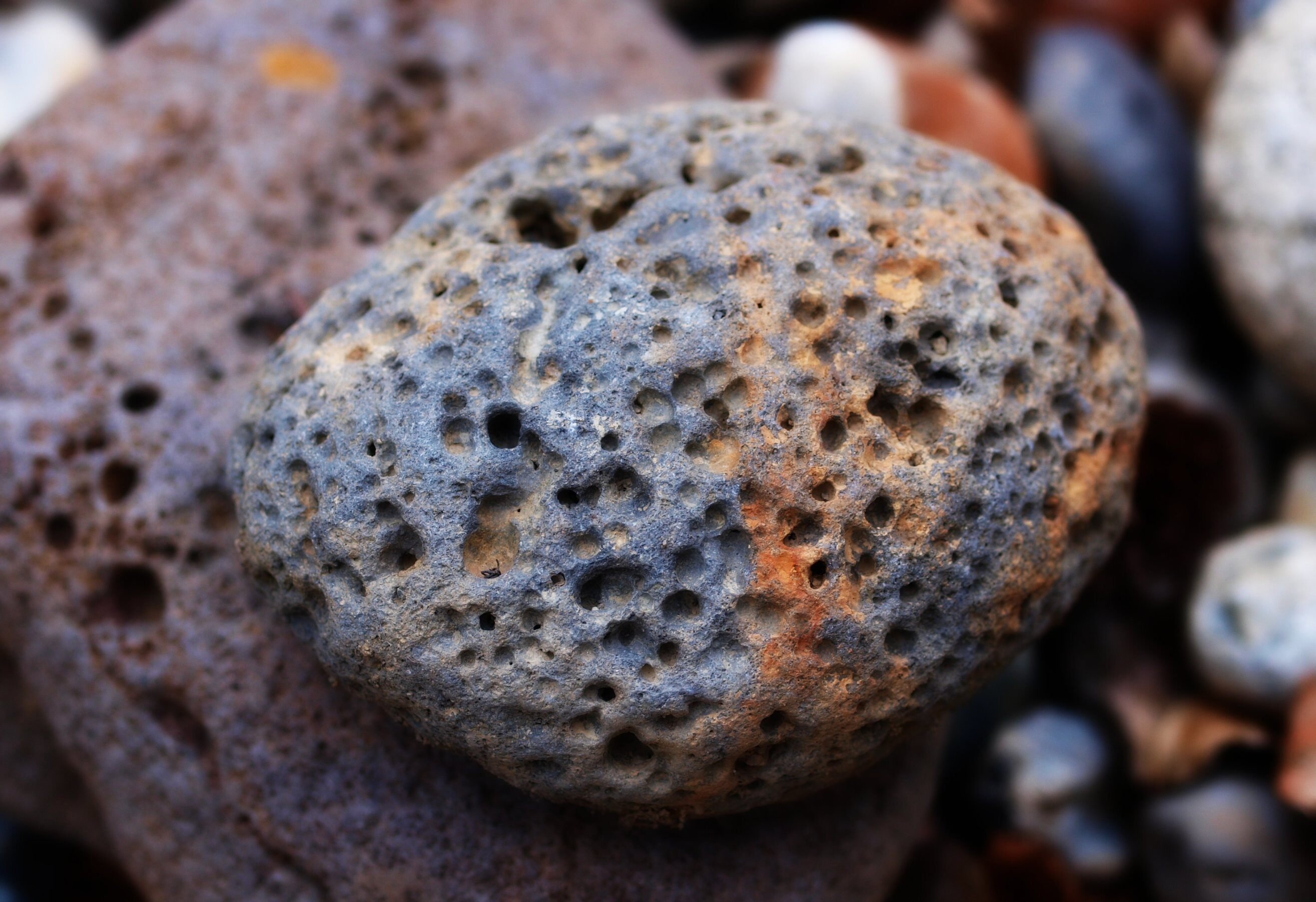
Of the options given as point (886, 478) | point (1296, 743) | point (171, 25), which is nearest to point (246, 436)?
point (886, 478)

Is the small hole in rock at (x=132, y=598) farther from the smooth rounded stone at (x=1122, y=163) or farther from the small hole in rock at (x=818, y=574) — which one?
the smooth rounded stone at (x=1122, y=163)

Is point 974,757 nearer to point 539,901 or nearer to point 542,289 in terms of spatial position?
point 539,901

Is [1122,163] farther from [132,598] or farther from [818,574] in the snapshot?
[132,598]

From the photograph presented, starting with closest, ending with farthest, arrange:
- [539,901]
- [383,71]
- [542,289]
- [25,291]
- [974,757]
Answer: [542,289], [539,901], [25,291], [383,71], [974,757]

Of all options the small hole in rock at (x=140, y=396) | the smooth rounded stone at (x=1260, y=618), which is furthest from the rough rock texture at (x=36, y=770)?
the smooth rounded stone at (x=1260, y=618)

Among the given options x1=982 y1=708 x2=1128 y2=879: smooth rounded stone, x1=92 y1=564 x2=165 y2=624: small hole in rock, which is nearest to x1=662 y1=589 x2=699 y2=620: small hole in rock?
x1=92 y1=564 x2=165 y2=624: small hole in rock

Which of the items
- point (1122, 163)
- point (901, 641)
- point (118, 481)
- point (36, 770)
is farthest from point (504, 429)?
point (1122, 163)
